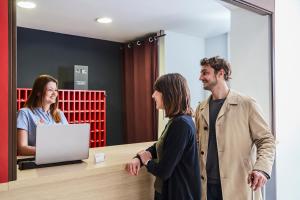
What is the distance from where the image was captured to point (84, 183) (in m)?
1.31

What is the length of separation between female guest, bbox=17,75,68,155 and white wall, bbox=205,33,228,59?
2.83 m

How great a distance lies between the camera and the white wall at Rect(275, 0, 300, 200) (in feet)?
7.73

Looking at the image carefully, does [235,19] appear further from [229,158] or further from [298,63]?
[229,158]

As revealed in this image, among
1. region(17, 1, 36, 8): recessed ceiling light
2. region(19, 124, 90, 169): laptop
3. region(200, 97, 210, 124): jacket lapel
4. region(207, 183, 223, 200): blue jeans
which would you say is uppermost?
region(17, 1, 36, 8): recessed ceiling light

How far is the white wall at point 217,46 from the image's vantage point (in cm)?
423

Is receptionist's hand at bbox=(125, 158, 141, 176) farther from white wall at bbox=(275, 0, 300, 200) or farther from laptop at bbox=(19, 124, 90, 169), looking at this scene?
white wall at bbox=(275, 0, 300, 200)

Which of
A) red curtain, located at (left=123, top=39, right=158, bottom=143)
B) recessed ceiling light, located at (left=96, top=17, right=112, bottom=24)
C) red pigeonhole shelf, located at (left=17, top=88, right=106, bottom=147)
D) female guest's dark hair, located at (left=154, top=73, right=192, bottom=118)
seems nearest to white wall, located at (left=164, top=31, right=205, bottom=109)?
red curtain, located at (left=123, top=39, right=158, bottom=143)

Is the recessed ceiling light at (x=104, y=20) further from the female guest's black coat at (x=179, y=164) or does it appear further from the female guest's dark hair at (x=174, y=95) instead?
the female guest's black coat at (x=179, y=164)

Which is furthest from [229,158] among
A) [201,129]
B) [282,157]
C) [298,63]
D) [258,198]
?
[298,63]

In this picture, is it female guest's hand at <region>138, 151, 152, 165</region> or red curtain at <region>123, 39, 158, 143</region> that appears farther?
red curtain at <region>123, 39, 158, 143</region>

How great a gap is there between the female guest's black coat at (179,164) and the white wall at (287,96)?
4.35 ft

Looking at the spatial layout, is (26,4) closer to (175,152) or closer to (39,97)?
(39,97)

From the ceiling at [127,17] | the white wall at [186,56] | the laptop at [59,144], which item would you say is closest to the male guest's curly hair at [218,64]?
the laptop at [59,144]

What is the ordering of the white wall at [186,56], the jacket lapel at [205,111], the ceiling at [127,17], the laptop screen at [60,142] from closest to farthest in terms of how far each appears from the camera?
the laptop screen at [60,142]
the jacket lapel at [205,111]
the ceiling at [127,17]
the white wall at [186,56]
